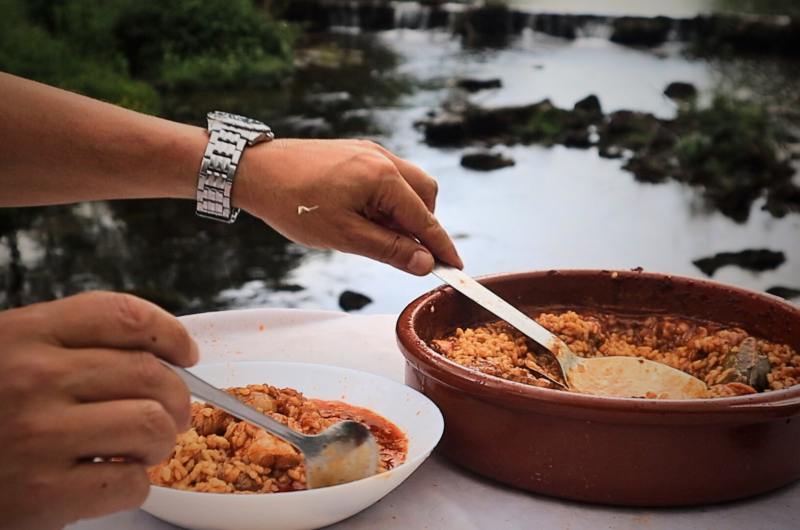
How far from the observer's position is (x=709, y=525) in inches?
30.3

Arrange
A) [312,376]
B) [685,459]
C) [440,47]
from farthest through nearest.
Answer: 1. [440,47]
2. [312,376]
3. [685,459]

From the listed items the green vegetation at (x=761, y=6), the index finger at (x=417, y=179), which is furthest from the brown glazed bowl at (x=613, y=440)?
the green vegetation at (x=761, y=6)

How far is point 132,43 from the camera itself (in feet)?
13.5

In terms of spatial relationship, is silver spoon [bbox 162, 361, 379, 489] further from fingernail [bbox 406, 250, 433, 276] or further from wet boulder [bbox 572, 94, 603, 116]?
wet boulder [bbox 572, 94, 603, 116]

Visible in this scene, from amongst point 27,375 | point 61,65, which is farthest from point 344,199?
point 61,65

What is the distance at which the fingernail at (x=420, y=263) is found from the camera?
102cm

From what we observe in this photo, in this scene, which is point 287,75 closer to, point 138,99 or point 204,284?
point 138,99

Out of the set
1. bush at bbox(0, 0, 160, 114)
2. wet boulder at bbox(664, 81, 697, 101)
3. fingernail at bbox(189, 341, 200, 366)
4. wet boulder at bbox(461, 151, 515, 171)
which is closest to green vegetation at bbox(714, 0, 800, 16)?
wet boulder at bbox(664, 81, 697, 101)

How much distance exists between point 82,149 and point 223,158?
20cm

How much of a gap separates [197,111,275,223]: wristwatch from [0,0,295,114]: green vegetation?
3.25m

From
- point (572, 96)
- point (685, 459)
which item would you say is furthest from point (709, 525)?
point (572, 96)

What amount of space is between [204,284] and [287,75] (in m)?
1.30

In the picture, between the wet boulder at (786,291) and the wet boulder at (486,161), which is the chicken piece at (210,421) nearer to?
the wet boulder at (786,291)

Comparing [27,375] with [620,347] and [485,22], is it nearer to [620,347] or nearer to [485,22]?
[620,347]
